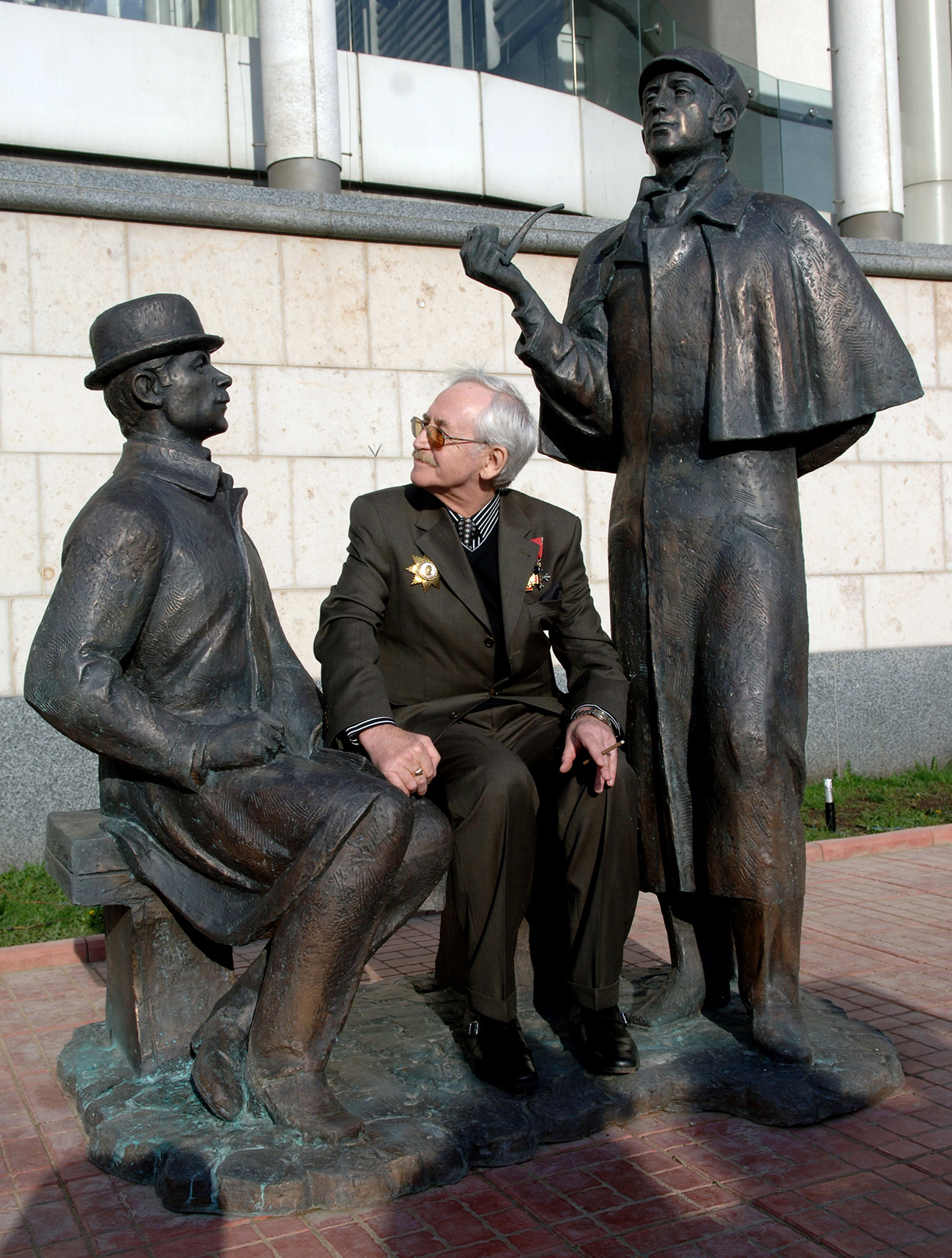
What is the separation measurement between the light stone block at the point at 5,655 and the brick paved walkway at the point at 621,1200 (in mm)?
3115

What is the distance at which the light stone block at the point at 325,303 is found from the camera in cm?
696

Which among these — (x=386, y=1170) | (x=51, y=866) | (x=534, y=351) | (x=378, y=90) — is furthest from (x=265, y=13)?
(x=386, y=1170)

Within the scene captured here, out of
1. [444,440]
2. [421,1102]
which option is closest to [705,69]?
[444,440]

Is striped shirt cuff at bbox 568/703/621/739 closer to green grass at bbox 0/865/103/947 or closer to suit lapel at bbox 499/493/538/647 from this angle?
suit lapel at bbox 499/493/538/647

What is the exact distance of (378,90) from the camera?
8.20 m

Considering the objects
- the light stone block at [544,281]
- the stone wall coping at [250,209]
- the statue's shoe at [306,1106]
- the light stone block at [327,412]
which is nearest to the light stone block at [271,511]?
the light stone block at [327,412]

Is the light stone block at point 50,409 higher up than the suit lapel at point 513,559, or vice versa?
the light stone block at point 50,409

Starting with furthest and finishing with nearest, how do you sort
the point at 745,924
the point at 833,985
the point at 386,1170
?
1. the point at 833,985
2. the point at 745,924
3. the point at 386,1170

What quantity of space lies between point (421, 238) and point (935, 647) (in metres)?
4.51

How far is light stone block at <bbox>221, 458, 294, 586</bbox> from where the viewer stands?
271 inches

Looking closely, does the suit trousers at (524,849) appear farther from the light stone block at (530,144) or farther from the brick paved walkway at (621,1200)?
the light stone block at (530,144)

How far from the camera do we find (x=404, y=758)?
121 inches

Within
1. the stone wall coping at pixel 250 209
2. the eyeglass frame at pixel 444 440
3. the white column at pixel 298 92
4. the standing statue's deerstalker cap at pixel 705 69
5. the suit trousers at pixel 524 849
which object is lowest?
the suit trousers at pixel 524 849

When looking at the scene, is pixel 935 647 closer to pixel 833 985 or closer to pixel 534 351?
pixel 833 985
